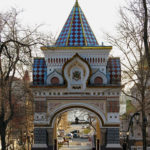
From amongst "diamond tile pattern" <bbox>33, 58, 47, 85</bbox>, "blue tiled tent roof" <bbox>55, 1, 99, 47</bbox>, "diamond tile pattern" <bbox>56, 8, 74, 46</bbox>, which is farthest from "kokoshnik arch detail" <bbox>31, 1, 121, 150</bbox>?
"diamond tile pattern" <bbox>56, 8, 74, 46</bbox>

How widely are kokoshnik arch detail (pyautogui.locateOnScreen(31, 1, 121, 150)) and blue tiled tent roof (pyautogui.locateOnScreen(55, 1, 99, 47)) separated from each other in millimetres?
1036

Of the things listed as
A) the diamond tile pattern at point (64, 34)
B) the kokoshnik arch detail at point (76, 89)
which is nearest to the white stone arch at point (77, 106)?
the kokoshnik arch detail at point (76, 89)

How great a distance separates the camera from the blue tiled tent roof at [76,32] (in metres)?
20.4

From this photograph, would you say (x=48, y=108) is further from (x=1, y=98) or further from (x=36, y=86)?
(x=1, y=98)

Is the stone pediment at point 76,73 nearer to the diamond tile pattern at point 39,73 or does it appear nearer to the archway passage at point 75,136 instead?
the diamond tile pattern at point 39,73

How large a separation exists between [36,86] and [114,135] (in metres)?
4.86

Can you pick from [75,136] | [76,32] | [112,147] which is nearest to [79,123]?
[112,147]

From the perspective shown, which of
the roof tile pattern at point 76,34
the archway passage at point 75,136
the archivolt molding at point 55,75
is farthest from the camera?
the archway passage at point 75,136

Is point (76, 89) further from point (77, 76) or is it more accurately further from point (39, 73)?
point (39, 73)

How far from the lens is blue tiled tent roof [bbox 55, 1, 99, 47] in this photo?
2042cm

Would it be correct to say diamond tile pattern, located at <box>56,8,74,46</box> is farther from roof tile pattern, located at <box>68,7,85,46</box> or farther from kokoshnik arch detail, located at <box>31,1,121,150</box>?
kokoshnik arch detail, located at <box>31,1,121,150</box>

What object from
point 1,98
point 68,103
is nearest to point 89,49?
point 68,103

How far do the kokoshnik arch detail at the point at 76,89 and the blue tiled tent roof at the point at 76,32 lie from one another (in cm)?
104

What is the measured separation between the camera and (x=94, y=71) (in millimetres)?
19594
